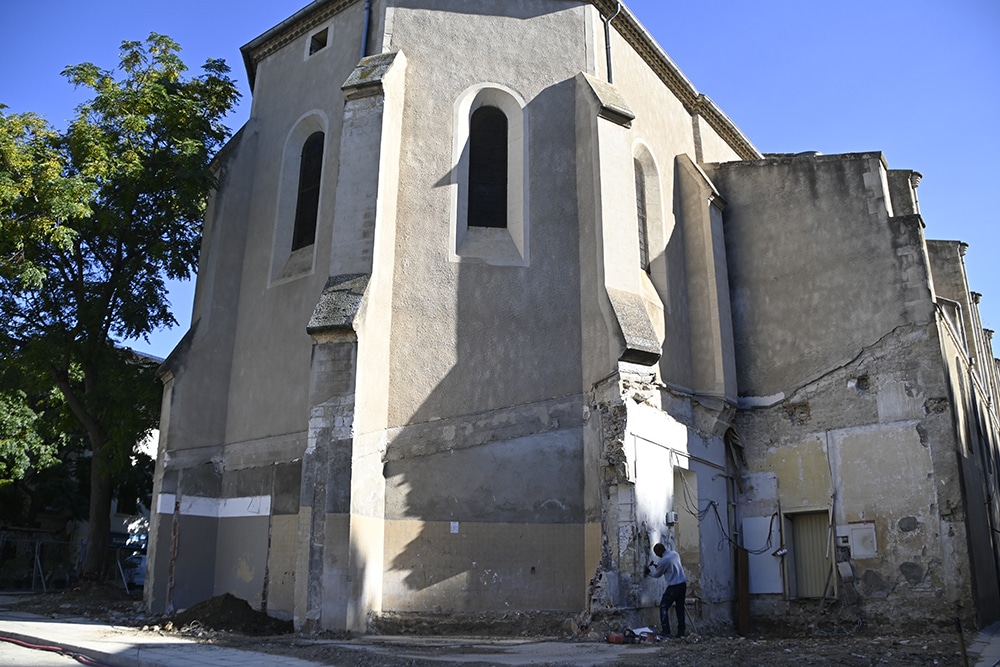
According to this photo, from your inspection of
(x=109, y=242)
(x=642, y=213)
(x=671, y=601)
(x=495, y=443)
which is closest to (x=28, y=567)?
(x=109, y=242)

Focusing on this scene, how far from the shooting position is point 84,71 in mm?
18047

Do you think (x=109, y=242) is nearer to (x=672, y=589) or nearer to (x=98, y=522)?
(x=98, y=522)

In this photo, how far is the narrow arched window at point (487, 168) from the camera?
1455 centimetres

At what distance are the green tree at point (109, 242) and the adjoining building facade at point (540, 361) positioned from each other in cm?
193

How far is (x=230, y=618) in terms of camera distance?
12.7 meters

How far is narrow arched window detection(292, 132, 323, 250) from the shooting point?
15656 millimetres

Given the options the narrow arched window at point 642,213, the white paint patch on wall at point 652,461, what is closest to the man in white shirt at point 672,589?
the white paint patch on wall at point 652,461

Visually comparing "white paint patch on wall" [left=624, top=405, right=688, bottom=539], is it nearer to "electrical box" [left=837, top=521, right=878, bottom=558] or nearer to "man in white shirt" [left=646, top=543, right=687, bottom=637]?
"man in white shirt" [left=646, top=543, right=687, bottom=637]

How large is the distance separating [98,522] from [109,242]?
241 inches

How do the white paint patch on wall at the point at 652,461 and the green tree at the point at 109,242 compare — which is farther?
the green tree at the point at 109,242

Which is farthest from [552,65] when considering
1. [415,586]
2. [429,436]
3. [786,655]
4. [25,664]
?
[25,664]

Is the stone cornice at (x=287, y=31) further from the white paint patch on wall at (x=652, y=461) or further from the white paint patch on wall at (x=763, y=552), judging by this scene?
the white paint patch on wall at (x=763, y=552)

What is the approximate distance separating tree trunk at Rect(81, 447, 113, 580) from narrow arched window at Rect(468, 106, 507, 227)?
9899 millimetres

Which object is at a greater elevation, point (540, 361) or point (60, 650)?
point (540, 361)
